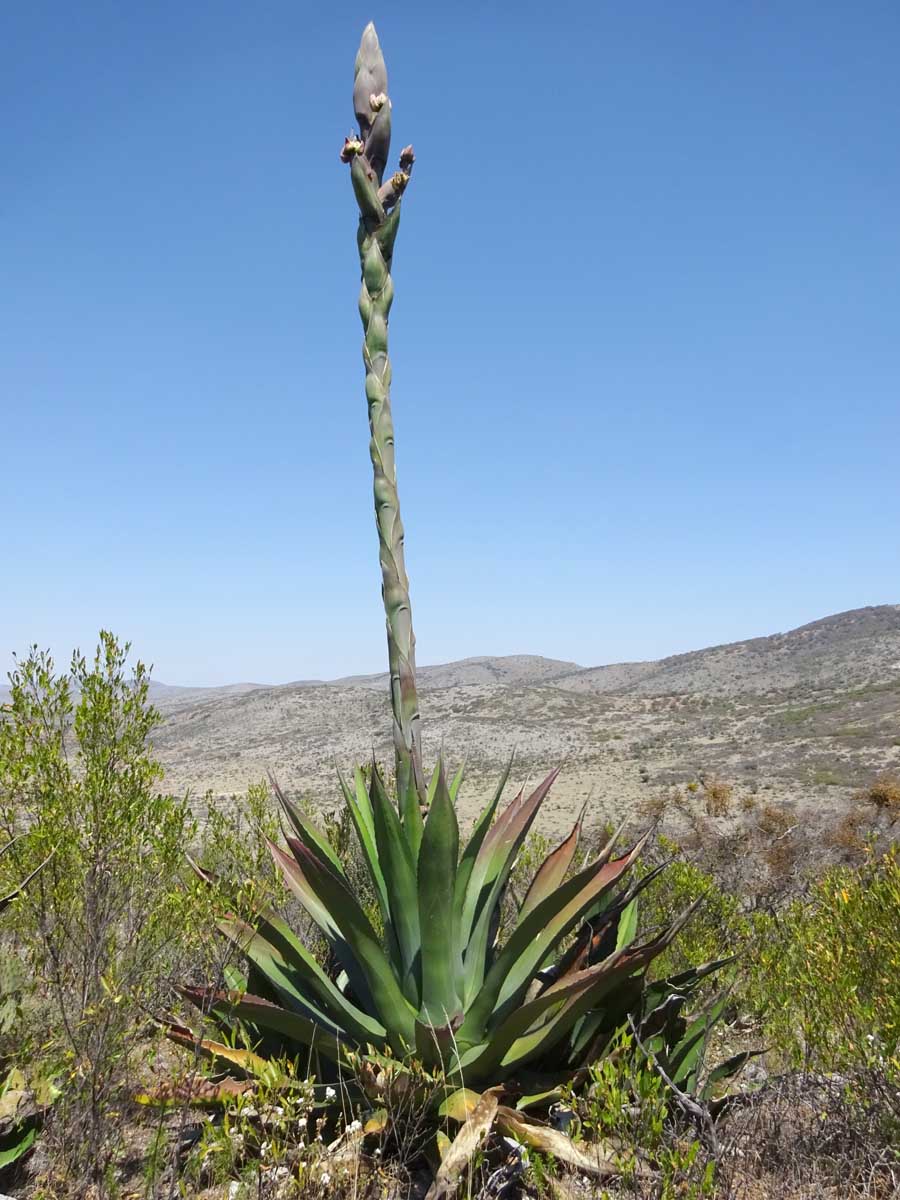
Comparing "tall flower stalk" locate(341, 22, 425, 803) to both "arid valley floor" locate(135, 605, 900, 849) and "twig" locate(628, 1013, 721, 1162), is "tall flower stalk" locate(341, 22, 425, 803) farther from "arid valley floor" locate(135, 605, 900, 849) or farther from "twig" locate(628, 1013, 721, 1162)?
"arid valley floor" locate(135, 605, 900, 849)

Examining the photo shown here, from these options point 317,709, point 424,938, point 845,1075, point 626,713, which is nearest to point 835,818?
point 845,1075

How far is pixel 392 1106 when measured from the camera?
296 cm

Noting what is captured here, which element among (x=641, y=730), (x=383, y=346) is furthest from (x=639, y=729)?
(x=383, y=346)

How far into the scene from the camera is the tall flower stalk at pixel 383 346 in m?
3.62

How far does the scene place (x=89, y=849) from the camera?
160 inches

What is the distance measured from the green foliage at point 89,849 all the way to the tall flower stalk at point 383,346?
131 centimetres

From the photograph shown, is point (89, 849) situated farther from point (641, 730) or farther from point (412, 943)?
point (641, 730)

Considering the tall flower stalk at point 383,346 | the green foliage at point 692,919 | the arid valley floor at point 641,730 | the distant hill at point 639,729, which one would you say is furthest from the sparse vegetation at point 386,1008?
the distant hill at point 639,729

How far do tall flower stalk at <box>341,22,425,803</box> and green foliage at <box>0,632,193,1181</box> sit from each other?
131 cm

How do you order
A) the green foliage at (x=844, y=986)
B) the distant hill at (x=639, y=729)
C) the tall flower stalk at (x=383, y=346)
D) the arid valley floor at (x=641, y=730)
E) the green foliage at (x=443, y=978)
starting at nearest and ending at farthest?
the green foliage at (x=443, y=978) → the green foliage at (x=844, y=986) → the tall flower stalk at (x=383, y=346) → the arid valley floor at (x=641, y=730) → the distant hill at (x=639, y=729)

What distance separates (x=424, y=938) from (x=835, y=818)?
56.6 feet

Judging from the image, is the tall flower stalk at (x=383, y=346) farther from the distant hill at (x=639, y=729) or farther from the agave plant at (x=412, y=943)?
the distant hill at (x=639, y=729)

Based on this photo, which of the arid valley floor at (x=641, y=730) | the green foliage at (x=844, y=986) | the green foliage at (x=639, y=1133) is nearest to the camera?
the green foliage at (x=639, y=1133)

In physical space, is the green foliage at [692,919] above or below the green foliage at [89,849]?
below
